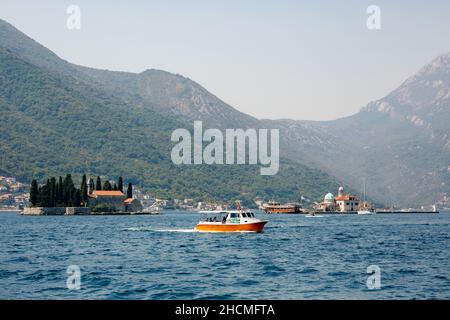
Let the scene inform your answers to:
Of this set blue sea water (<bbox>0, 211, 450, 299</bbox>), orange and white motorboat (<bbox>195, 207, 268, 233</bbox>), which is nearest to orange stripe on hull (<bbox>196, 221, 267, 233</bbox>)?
orange and white motorboat (<bbox>195, 207, 268, 233</bbox>)

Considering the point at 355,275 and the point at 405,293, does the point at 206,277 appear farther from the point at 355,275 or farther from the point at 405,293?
the point at 405,293

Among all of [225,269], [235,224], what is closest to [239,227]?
[235,224]

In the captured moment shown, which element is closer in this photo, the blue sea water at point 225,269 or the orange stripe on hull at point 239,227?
the blue sea water at point 225,269

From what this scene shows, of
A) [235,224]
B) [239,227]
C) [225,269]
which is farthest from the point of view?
[239,227]

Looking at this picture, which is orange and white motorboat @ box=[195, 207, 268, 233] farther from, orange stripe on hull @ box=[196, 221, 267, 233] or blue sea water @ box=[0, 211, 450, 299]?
blue sea water @ box=[0, 211, 450, 299]

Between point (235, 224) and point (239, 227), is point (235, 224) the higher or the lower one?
the higher one

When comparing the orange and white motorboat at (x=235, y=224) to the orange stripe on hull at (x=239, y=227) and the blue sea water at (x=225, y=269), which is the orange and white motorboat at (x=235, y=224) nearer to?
the orange stripe on hull at (x=239, y=227)

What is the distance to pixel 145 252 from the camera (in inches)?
3105

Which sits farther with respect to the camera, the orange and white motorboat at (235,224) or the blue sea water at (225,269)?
the orange and white motorboat at (235,224)

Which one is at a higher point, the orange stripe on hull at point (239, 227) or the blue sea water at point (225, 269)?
the orange stripe on hull at point (239, 227)

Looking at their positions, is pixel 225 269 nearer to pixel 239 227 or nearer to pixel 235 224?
pixel 235 224

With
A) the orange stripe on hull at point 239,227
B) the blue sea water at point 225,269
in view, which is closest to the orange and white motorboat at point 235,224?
the orange stripe on hull at point 239,227
